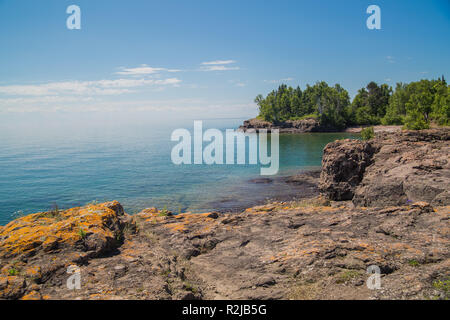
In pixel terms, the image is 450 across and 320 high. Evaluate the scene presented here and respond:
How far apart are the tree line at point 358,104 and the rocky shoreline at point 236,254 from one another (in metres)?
107

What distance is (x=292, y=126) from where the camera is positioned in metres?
152

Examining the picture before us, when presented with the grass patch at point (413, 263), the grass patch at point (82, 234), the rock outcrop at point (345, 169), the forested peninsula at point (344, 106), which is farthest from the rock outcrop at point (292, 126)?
the grass patch at point (82, 234)

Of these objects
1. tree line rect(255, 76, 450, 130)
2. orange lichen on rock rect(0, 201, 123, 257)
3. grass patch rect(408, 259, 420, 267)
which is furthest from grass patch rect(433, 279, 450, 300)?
tree line rect(255, 76, 450, 130)

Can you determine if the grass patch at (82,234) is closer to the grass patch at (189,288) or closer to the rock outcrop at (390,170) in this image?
the grass patch at (189,288)

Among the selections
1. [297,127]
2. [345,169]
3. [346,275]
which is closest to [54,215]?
[346,275]

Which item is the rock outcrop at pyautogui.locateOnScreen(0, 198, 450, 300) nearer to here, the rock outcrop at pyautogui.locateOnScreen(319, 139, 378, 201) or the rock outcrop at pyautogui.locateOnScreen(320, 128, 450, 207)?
the rock outcrop at pyautogui.locateOnScreen(320, 128, 450, 207)

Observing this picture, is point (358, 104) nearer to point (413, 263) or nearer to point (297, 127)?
point (297, 127)

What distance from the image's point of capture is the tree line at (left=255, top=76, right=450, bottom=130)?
111062mm

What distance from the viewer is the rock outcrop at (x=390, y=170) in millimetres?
14781

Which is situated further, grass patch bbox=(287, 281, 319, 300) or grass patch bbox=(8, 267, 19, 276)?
grass patch bbox=(287, 281, 319, 300)

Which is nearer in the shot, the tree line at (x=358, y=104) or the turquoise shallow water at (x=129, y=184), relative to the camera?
the turquoise shallow water at (x=129, y=184)

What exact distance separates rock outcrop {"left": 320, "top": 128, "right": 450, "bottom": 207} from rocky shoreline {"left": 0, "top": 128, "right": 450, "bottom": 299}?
0.35 m

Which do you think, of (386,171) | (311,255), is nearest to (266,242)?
(311,255)
